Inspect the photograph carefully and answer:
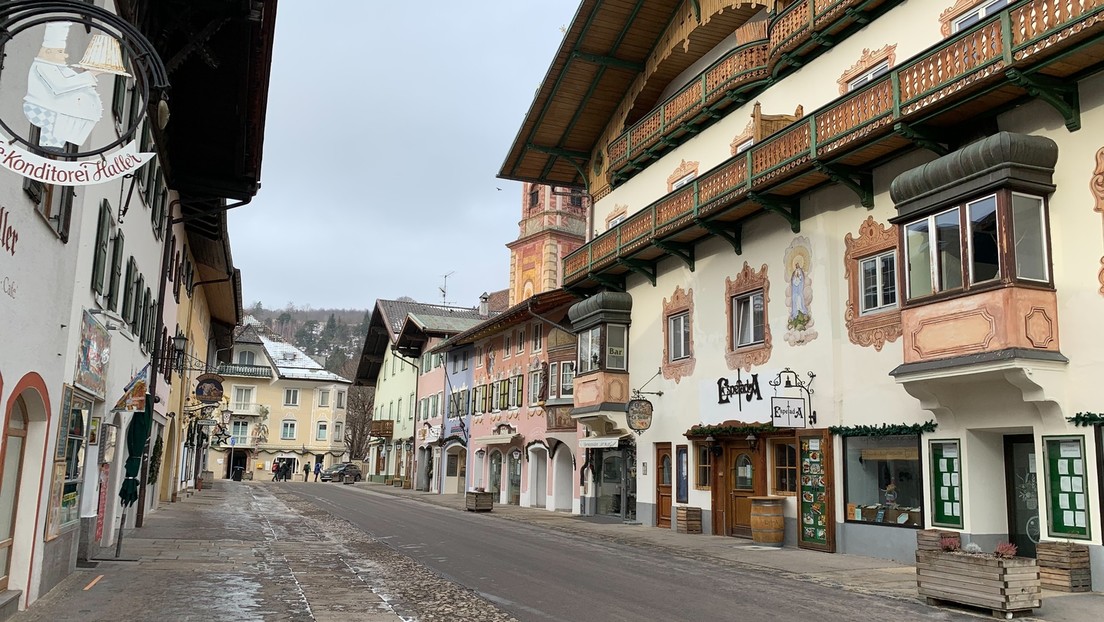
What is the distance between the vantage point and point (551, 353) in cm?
3244

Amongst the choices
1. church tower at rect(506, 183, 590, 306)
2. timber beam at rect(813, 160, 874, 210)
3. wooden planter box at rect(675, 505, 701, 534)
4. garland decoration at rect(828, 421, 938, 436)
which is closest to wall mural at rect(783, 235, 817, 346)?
timber beam at rect(813, 160, 874, 210)

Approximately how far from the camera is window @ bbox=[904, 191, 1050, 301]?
12773mm

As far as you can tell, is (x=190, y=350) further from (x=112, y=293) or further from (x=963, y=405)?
(x=963, y=405)

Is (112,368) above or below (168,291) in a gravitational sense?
below

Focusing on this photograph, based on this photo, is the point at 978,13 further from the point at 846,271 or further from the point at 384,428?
the point at 384,428

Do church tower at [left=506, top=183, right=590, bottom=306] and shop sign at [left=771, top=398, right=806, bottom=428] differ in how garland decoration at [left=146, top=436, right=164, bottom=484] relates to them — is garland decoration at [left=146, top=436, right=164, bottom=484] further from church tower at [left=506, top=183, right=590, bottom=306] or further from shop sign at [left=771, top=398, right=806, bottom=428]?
church tower at [left=506, top=183, right=590, bottom=306]

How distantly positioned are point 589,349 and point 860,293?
1084 centimetres

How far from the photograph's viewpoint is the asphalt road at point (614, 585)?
33.7 feet

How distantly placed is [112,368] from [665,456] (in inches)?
571

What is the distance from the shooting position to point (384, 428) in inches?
2334

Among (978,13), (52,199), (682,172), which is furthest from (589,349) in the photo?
(52,199)

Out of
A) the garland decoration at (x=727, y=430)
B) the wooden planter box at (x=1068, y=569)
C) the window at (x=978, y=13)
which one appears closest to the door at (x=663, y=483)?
the garland decoration at (x=727, y=430)

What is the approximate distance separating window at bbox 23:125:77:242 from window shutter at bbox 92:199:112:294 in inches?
78.2

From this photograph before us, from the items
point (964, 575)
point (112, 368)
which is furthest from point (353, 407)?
point (964, 575)
